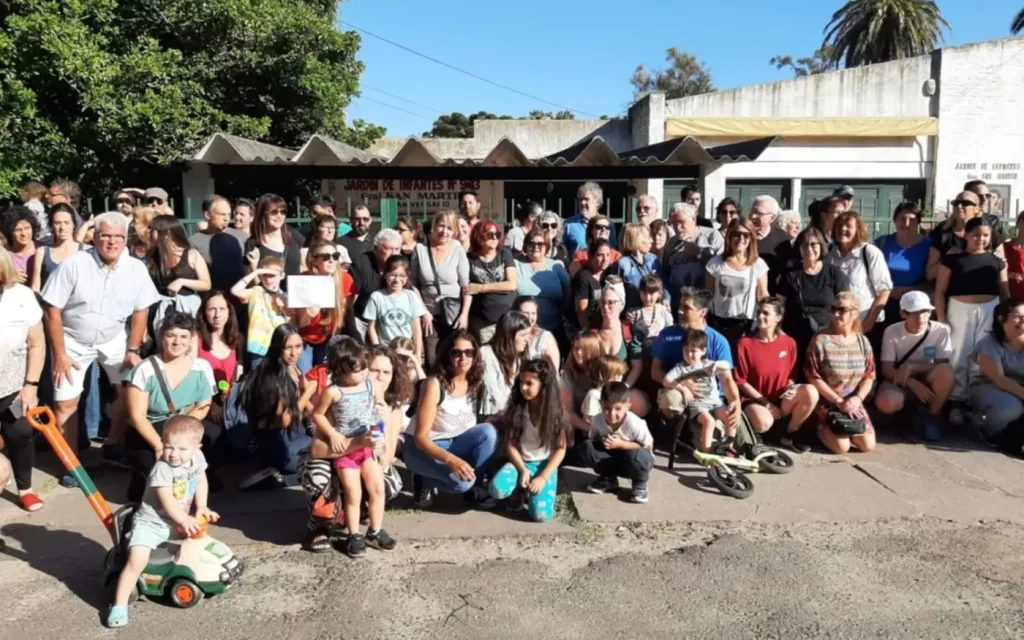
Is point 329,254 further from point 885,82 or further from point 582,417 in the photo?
point 885,82

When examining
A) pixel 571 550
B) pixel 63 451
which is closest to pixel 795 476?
pixel 571 550

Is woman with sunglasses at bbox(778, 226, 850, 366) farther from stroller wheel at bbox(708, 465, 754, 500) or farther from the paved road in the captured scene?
the paved road

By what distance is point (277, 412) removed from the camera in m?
4.82

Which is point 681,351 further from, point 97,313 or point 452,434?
point 97,313

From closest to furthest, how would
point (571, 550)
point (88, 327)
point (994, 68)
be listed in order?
point (571, 550), point (88, 327), point (994, 68)

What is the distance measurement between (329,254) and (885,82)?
20.7 m

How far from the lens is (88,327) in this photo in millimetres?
4996

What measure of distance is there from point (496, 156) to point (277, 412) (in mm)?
5723

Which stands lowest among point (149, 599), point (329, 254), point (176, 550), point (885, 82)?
point (149, 599)

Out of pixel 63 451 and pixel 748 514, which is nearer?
pixel 63 451

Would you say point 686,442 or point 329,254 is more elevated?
point 329,254

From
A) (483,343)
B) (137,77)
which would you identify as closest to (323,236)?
(483,343)

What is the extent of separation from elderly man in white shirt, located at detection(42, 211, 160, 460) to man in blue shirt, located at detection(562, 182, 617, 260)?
333 centimetres

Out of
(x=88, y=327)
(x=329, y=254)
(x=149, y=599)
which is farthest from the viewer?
(x=329, y=254)
